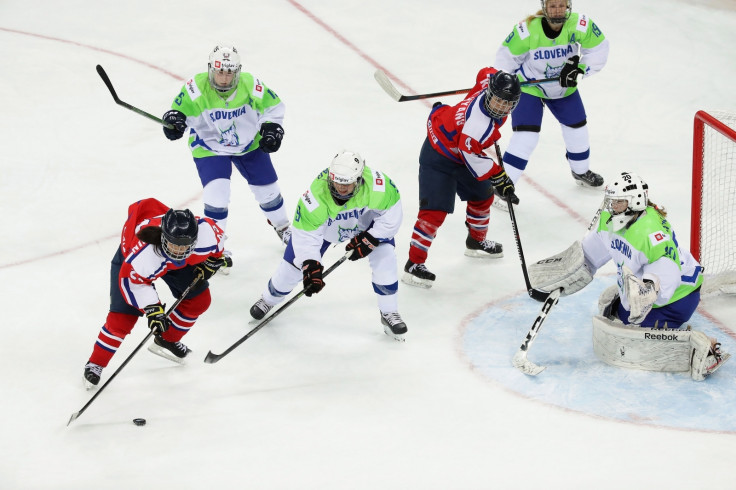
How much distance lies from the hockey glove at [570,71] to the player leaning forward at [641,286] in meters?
1.29

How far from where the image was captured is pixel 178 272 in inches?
163

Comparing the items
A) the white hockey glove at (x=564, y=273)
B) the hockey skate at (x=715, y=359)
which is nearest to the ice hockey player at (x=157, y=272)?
the white hockey glove at (x=564, y=273)

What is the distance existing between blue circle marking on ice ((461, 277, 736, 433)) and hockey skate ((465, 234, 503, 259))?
1.67 ft

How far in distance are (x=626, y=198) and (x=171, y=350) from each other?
1941 millimetres

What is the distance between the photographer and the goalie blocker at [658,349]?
4125mm

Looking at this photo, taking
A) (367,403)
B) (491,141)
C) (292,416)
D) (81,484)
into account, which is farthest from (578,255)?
(81,484)

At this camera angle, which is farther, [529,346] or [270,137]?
[270,137]

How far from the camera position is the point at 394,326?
4.49 metres

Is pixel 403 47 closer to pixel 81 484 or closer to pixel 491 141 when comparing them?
pixel 491 141

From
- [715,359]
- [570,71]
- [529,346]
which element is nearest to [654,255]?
[715,359]

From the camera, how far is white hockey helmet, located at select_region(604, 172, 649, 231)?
396 cm

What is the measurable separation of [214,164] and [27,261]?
1.11m

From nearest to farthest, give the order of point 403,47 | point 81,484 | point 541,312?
1. point 81,484
2. point 541,312
3. point 403,47

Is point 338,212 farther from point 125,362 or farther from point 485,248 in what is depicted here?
point 485,248
